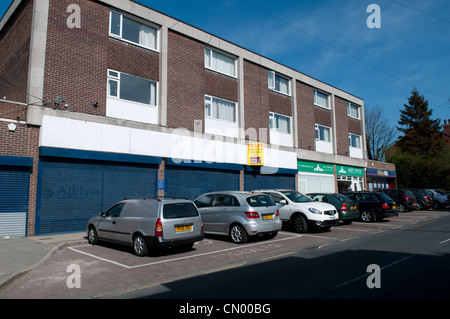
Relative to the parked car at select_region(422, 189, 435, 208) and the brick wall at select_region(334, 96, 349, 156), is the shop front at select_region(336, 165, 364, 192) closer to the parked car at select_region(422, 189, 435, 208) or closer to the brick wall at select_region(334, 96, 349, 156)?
the brick wall at select_region(334, 96, 349, 156)

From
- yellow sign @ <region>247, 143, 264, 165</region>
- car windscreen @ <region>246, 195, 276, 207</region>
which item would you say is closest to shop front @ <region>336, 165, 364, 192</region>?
yellow sign @ <region>247, 143, 264, 165</region>

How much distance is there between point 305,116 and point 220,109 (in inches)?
354

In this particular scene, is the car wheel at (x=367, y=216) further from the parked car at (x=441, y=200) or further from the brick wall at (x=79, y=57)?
the brick wall at (x=79, y=57)

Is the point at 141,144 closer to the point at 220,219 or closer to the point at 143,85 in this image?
the point at 143,85

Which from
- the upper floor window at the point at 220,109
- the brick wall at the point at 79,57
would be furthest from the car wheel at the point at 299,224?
the brick wall at the point at 79,57

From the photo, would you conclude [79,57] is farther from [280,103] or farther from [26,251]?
[280,103]

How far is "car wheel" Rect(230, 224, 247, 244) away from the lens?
10.4 meters

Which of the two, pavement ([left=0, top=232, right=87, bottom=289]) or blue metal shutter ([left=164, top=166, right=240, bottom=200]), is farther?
blue metal shutter ([left=164, top=166, right=240, bottom=200])

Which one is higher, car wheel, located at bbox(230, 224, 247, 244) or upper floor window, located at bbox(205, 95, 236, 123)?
upper floor window, located at bbox(205, 95, 236, 123)

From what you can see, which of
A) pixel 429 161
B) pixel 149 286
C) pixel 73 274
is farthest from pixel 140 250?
pixel 429 161

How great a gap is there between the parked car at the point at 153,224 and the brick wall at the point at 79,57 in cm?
602

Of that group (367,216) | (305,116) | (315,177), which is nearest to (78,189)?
(367,216)

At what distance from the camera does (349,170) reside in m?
29.2

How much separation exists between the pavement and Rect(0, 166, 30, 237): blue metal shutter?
43cm
